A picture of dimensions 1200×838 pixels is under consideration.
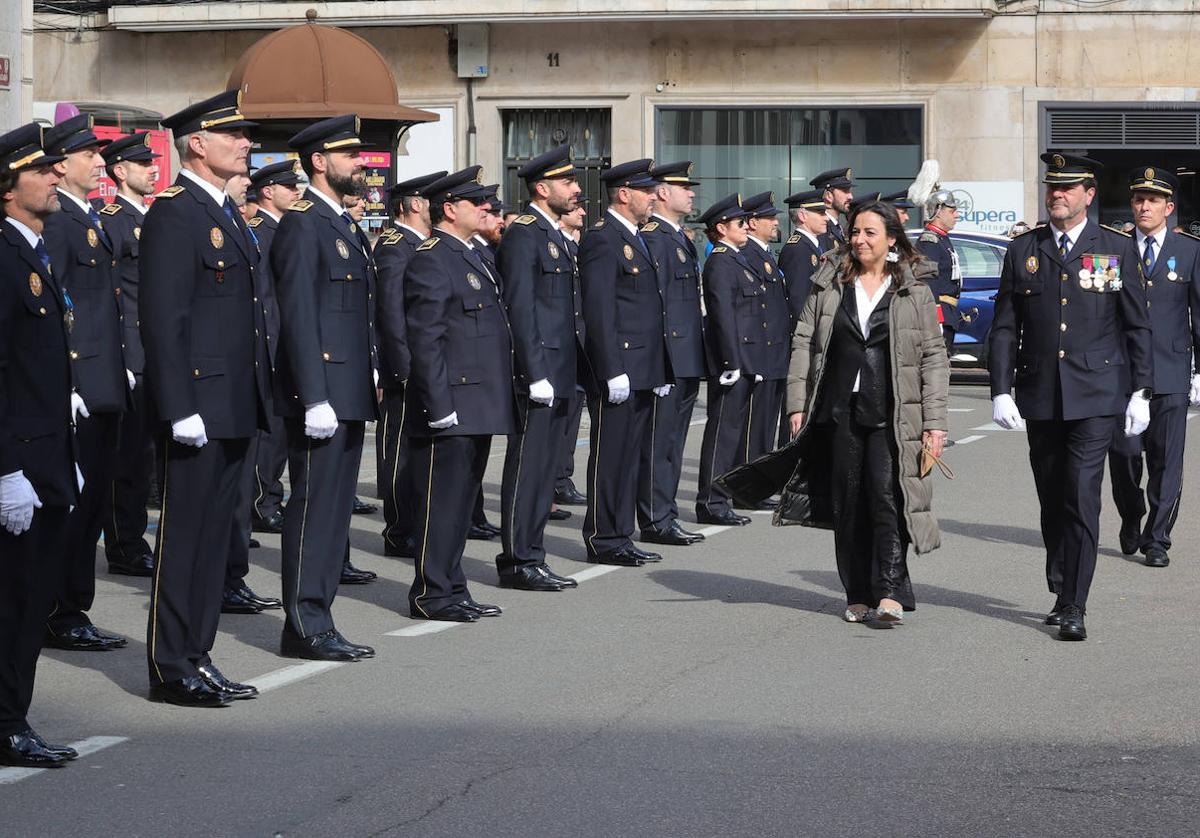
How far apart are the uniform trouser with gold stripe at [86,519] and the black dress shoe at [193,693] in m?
1.32

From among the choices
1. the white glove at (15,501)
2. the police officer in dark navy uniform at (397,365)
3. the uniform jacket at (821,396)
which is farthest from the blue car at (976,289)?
the white glove at (15,501)

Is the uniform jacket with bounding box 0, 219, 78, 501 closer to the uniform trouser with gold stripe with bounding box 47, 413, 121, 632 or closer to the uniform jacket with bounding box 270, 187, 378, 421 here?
the uniform jacket with bounding box 270, 187, 378, 421

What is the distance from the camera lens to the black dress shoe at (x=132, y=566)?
10.5 m

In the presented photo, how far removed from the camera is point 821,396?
29.6ft

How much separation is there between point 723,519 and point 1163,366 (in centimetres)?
297

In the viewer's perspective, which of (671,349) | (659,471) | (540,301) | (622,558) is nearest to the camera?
(540,301)

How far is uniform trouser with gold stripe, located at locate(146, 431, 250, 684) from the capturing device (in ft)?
23.6

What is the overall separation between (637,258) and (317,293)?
141 inches

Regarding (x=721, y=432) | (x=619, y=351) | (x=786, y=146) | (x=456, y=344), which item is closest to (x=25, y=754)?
(x=456, y=344)

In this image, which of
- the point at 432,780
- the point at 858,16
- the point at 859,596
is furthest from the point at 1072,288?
the point at 858,16

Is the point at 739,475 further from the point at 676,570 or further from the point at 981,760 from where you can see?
the point at 981,760

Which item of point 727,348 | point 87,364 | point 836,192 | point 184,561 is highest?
point 836,192

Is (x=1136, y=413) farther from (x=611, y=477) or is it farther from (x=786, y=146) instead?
(x=786, y=146)

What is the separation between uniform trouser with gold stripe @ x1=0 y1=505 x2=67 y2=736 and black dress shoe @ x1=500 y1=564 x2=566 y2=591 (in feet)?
12.7
